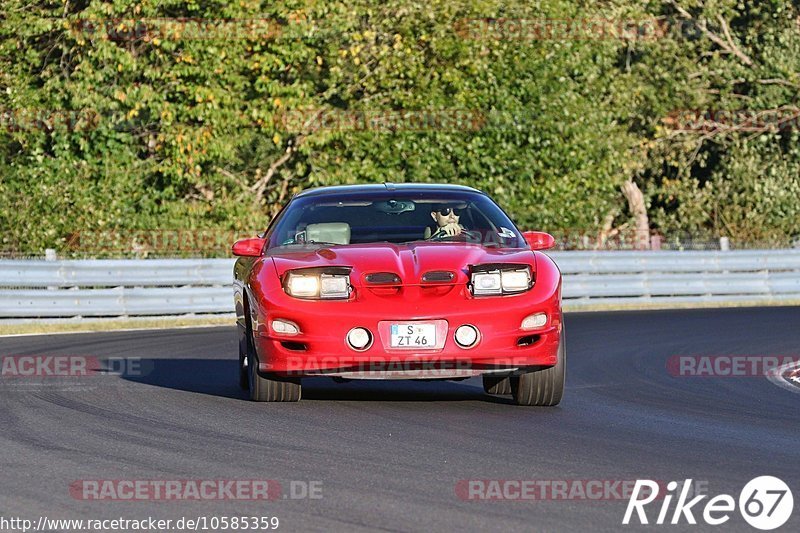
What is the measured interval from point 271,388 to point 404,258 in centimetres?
126

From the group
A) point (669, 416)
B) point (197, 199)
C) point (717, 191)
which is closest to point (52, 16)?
point (197, 199)

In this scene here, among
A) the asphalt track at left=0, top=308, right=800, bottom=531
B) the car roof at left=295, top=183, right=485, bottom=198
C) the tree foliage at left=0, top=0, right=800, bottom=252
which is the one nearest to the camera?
the asphalt track at left=0, top=308, right=800, bottom=531

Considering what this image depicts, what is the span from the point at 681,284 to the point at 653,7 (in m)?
13.8

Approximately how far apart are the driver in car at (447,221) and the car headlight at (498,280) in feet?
2.99

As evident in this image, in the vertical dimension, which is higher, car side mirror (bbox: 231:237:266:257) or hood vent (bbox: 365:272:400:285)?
hood vent (bbox: 365:272:400:285)

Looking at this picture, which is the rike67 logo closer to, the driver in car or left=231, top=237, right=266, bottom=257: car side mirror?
the driver in car

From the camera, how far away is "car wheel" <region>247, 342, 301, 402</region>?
9844 millimetres

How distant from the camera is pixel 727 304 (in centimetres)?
2638

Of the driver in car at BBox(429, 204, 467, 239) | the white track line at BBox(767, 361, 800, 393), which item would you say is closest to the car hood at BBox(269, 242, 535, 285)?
the driver in car at BBox(429, 204, 467, 239)

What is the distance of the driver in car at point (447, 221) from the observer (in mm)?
10359

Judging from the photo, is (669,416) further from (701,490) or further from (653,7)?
(653,7)

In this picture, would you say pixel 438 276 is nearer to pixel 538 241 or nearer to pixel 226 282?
pixel 538 241

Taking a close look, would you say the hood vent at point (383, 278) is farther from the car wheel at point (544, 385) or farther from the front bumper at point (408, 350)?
the car wheel at point (544, 385)

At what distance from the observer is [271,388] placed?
Answer: 9.88m
